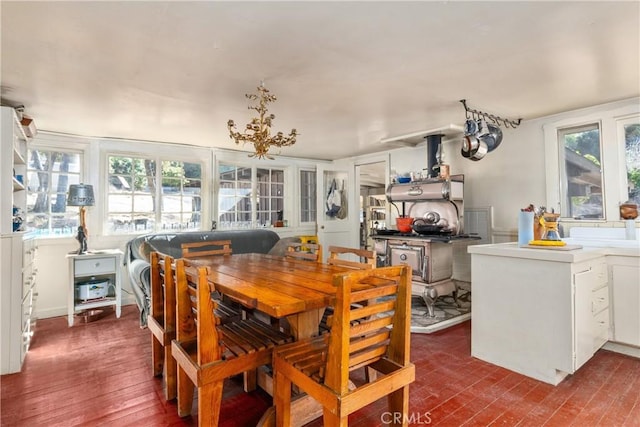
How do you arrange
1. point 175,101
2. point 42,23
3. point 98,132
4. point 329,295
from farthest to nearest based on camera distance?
1. point 98,132
2. point 175,101
3. point 42,23
4. point 329,295

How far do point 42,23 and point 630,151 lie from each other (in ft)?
15.7

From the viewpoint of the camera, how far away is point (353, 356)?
1442 millimetres

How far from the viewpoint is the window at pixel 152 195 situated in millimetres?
4414

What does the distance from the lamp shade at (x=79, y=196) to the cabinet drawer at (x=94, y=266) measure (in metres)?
0.64

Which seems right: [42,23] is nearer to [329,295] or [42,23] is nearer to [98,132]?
[329,295]

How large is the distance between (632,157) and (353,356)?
11.7 feet

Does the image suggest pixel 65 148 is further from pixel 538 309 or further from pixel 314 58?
pixel 538 309

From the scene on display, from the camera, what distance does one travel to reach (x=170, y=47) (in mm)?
2029

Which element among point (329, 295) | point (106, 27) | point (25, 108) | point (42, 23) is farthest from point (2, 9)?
point (329, 295)

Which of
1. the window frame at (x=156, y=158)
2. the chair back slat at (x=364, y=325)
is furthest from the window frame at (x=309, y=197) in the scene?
the chair back slat at (x=364, y=325)

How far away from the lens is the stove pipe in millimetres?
4219

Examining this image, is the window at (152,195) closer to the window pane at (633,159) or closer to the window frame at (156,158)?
the window frame at (156,158)

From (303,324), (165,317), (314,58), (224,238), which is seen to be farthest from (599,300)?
(224,238)

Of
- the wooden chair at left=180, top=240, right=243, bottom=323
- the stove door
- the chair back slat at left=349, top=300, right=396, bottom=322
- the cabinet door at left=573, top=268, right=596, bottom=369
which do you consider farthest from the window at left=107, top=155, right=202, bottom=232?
the cabinet door at left=573, top=268, right=596, bottom=369
